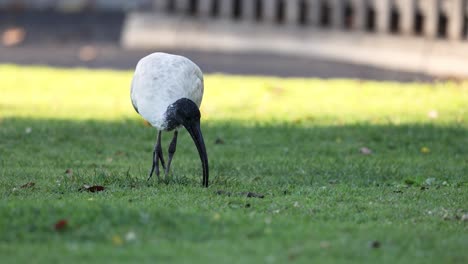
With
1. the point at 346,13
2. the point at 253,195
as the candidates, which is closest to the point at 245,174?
the point at 253,195

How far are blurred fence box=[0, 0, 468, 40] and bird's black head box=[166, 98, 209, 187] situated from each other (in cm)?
897

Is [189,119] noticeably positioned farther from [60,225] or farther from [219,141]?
[219,141]

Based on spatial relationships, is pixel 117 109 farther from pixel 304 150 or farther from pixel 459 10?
pixel 459 10

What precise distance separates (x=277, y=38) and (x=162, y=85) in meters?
9.56

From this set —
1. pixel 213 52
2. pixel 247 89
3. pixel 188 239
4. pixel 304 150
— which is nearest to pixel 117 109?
pixel 247 89

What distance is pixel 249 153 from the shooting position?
11.0 meters

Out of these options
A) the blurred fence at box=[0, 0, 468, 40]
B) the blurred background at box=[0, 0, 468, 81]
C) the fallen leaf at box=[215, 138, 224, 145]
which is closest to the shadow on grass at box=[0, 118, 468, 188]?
the fallen leaf at box=[215, 138, 224, 145]

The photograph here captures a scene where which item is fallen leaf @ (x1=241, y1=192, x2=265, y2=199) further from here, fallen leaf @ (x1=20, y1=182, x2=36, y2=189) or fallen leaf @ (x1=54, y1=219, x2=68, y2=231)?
fallen leaf @ (x1=54, y1=219, x2=68, y2=231)

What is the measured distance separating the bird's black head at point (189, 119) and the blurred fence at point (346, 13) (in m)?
8.97

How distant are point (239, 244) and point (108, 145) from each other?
16.5 feet

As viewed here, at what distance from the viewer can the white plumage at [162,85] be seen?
9094 mm

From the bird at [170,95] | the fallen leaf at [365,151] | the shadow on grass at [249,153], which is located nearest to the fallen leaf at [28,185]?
the shadow on grass at [249,153]

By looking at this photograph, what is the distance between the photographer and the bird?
8953 mm

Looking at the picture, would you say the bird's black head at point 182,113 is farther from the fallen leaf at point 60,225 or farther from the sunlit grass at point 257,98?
the sunlit grass at point 257,98
